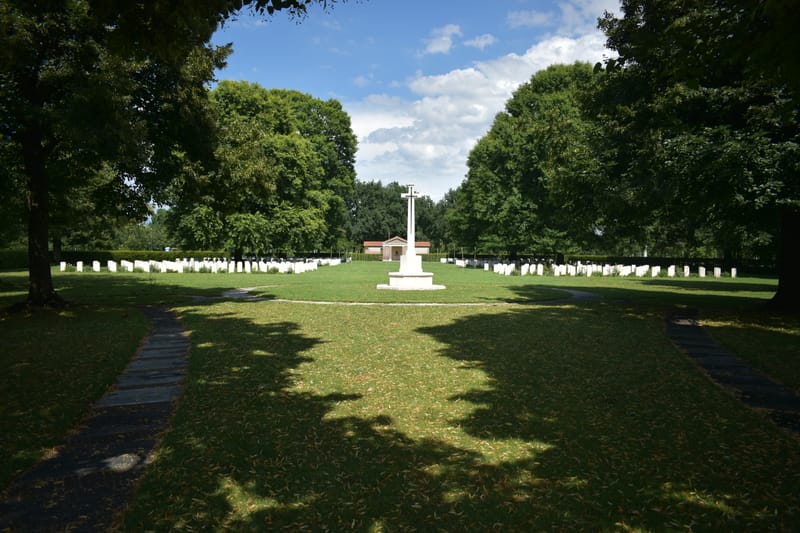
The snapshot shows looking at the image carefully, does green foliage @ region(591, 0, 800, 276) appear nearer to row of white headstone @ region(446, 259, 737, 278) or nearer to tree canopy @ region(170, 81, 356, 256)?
row of white headstone @ region(446, 259, 737, 278)

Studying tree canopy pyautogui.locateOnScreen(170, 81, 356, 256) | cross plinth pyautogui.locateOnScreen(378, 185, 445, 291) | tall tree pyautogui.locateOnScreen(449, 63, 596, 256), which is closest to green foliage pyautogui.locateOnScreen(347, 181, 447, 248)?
tall tree pyautogui.locateOnScreen(449, 63, 596, 256)

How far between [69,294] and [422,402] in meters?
18.4

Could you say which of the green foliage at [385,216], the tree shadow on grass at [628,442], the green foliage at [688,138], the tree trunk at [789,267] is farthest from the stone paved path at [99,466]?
the green foliage at [385,216]

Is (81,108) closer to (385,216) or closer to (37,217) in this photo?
(37,217)

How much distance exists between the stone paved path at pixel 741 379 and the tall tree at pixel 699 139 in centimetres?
402

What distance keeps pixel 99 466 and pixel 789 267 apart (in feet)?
59.7

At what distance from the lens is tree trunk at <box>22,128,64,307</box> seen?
14.1 m

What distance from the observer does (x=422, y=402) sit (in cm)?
652

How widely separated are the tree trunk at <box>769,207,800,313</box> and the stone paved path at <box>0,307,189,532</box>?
16943mm

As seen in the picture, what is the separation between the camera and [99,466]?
4.61 m

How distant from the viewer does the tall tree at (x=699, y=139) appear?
1208 centimetres

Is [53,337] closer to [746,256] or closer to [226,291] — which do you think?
[226,291]

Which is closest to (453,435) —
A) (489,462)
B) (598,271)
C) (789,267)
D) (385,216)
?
(489,462)

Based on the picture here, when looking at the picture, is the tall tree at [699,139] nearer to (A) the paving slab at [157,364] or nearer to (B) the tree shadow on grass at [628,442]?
(B) the tree shadow on grass at [628,442]
